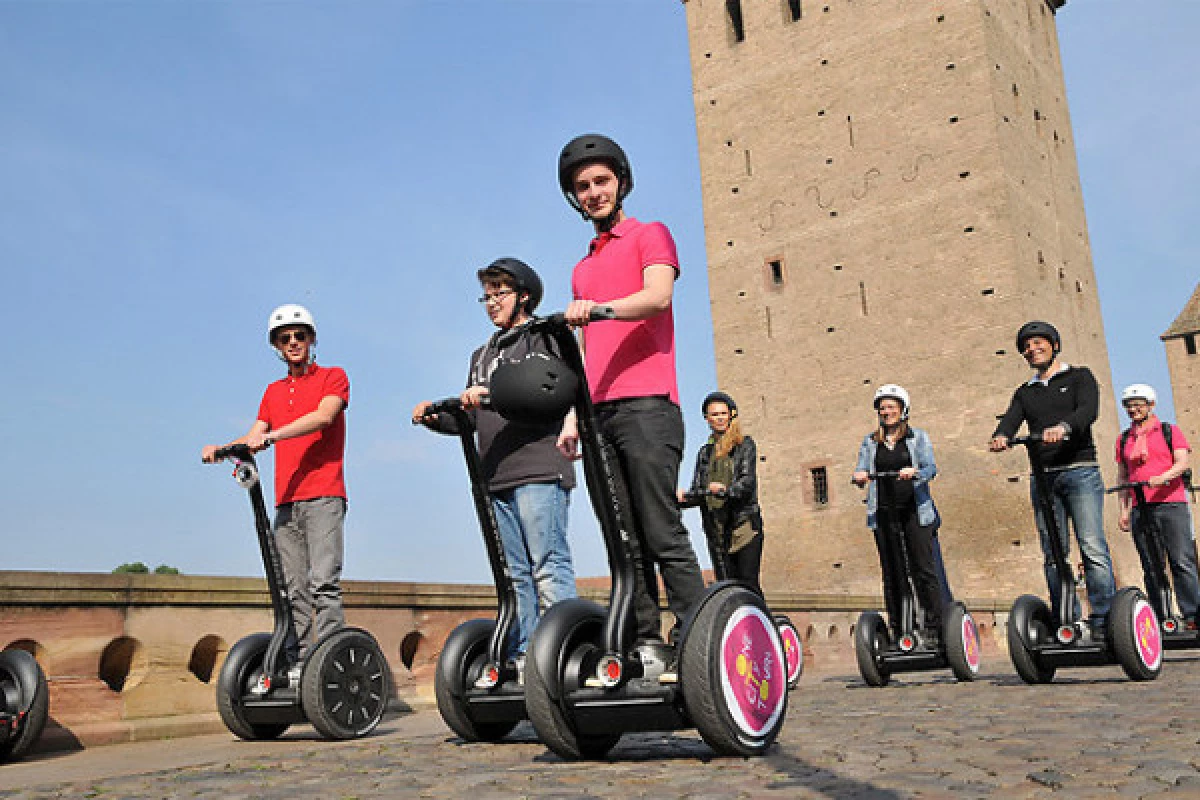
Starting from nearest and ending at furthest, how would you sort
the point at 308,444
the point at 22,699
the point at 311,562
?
the point at 22,699
the point at 311,562
the point at 308,444

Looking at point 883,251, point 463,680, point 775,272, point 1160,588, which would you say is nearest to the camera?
point 463,680

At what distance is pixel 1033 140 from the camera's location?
A: 27156mm

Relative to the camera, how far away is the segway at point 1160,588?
25.1 feet

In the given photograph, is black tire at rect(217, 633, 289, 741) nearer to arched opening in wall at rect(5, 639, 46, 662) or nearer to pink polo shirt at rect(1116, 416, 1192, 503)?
arched opening in wall at rect(5, 639, 46, 662)

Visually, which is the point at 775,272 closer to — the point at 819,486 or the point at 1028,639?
the point at 819,486

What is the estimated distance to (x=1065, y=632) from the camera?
6324 mm

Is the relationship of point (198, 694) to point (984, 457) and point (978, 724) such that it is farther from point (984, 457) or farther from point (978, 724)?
point (984, 457)

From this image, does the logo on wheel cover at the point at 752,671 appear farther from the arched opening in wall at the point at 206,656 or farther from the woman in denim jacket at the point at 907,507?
the arched opening in wall at the point at 206,656

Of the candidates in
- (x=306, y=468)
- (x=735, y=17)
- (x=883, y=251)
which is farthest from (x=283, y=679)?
(x=735, y=17)

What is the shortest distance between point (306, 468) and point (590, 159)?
2389mm

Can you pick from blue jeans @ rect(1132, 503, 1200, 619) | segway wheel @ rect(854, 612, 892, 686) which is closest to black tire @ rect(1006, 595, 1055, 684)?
segway wheel @ rect(854, 612, 892, 686)

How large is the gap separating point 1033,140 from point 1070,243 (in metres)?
2.87

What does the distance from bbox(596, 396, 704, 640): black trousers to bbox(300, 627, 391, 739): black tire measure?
6.31 ft

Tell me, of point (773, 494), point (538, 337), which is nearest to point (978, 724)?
point (538, 337)
